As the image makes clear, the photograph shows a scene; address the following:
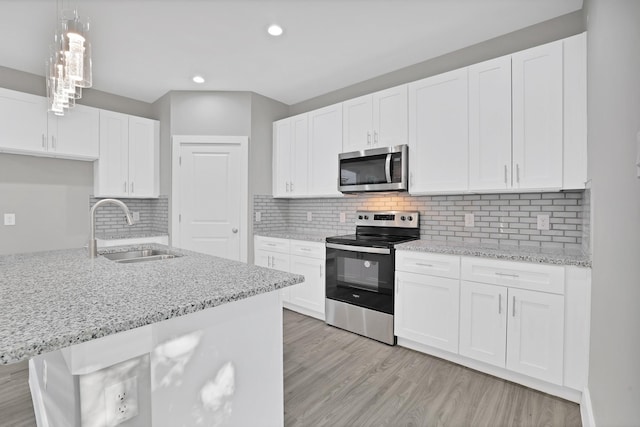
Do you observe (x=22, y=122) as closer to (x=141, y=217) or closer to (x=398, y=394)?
(x=141, y=217)

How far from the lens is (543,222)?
2471 mm

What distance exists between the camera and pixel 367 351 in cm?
268

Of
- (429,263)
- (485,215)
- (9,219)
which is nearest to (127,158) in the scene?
(9,219)

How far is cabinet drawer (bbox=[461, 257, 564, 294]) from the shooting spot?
6.55ft

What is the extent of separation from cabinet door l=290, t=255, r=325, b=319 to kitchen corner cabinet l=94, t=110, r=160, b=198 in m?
2.21

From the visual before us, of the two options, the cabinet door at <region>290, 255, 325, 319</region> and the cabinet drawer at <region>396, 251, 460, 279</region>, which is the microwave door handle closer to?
the cabinet drawer at <region>396, 251, 460, 279</region>

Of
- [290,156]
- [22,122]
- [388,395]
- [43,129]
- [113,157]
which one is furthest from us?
[290,156]

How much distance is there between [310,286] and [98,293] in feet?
8.23

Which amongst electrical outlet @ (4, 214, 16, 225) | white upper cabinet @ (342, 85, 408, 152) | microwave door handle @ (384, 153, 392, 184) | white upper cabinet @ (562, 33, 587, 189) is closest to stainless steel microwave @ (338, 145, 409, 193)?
microwave door handle @ (384, 153, 392, 184)

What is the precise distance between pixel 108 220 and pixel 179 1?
2.95 metres

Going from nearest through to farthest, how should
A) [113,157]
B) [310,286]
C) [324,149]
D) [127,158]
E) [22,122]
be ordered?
1. [22,122]
2. [310,286]
3. [324,149]
4. [113,157]
5. [127,158]

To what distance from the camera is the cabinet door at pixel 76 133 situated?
331 centimetres

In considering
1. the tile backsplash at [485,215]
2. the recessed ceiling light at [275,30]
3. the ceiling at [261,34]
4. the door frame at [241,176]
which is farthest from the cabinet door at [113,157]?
the recessed ceiling light at [275,30]

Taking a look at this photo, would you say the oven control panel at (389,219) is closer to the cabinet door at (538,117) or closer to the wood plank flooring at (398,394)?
the cabinet door at (538,117)
